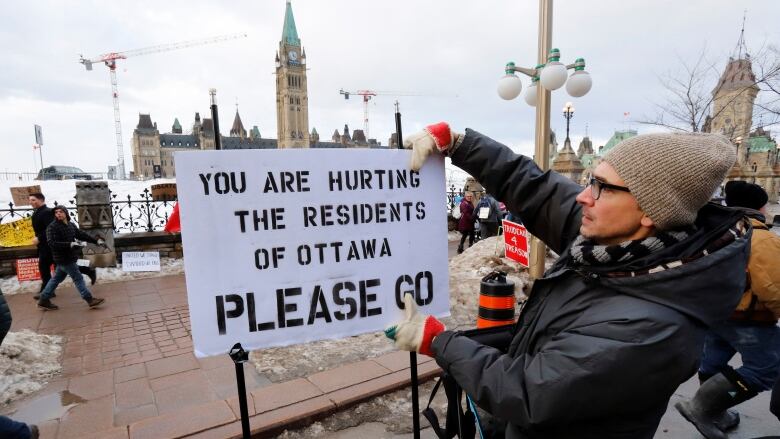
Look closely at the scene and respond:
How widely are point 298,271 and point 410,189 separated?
736mm

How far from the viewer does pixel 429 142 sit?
208 cm

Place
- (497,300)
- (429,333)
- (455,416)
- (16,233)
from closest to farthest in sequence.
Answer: (429,333)
(455,416)
(497,300)
(16,233)

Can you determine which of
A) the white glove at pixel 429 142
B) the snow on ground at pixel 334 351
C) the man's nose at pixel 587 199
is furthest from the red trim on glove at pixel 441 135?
the snow on ground at pixel 334 351

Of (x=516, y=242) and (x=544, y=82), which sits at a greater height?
(x=544, y=82)

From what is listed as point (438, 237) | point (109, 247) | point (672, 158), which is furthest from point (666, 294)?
point (109, 247)

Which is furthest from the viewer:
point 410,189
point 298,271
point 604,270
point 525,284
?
point 525,284

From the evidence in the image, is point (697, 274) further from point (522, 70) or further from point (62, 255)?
point (62, 255)

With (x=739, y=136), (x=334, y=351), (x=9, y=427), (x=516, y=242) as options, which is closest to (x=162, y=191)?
(x=334, y=351)

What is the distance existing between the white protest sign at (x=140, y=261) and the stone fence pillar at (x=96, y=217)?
379 mm

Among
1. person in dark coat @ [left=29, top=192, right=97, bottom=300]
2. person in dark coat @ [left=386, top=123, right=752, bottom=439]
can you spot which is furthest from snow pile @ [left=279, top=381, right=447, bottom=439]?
person in dark coat @ [left=29, top=192, right=97, bottom=300]

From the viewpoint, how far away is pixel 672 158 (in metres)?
1.25

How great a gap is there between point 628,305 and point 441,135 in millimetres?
1167

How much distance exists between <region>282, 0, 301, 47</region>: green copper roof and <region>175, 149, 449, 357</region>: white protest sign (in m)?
124

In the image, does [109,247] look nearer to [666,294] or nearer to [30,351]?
[30,351]
